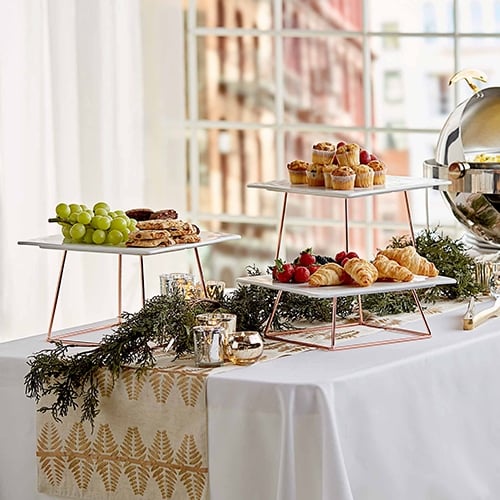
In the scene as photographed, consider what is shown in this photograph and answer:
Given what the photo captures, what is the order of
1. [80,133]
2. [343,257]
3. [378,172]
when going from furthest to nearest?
1. [80,133]
2. [378,172]
3. [343,257]

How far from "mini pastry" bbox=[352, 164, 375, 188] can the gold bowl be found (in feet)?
1.41

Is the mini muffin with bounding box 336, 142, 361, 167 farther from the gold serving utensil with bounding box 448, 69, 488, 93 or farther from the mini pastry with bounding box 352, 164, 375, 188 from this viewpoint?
the gold serving utensil with bounding box 448, 69, 488, 93

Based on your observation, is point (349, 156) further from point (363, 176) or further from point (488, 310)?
point (488, 310)

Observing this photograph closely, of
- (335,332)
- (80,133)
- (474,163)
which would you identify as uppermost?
(80,133)

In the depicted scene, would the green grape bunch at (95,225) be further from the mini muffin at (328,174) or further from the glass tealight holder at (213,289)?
the mini muffin at (328,174)

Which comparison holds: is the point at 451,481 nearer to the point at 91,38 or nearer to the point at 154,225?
the point at 154,225

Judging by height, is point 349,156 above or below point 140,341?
above

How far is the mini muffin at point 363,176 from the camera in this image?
242cm

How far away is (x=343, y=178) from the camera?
2377mm

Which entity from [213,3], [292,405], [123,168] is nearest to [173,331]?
[292,405]

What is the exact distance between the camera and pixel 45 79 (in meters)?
3.79

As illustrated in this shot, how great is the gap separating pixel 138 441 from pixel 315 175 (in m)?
0.63

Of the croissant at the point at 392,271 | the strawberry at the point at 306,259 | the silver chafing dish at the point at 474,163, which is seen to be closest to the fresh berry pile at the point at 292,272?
the strawberry at the point at 306,259

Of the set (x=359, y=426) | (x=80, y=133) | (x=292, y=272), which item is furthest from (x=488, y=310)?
(x=80, y=133)
